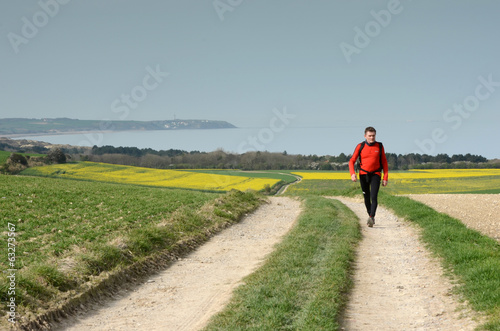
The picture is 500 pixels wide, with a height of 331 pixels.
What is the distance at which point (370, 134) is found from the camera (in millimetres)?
12914

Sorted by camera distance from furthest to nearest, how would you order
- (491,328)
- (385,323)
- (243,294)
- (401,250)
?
(401,250) < (243,294) < (385,323) < (491,328)

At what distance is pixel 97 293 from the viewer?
8.18m

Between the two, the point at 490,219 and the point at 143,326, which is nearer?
the point at 143,326

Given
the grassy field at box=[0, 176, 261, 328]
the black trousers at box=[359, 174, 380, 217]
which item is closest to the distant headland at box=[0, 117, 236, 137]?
the grassy field at box=[0, 176, 261, 328]

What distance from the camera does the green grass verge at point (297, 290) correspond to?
609cm

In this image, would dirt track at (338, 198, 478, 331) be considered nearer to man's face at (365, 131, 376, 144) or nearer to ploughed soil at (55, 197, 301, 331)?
ploughed soil at (55, 197, 301, 331)

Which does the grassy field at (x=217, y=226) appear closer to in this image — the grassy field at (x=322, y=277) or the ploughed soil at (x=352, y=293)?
the grassy field at (x=322, y=277)

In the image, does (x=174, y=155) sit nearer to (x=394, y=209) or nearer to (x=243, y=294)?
(x=394, y=209)

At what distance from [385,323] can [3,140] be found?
271 feet

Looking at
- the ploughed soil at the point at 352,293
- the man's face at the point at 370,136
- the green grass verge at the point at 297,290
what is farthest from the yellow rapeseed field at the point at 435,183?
the green grass verge at the point at 297,290

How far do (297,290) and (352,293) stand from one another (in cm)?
102

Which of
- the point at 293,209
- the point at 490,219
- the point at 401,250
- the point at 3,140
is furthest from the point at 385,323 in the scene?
the point at 3,140

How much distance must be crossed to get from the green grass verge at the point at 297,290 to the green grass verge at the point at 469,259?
1892mm

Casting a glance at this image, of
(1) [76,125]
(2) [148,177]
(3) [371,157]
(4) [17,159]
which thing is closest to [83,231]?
(3) [371,157]
